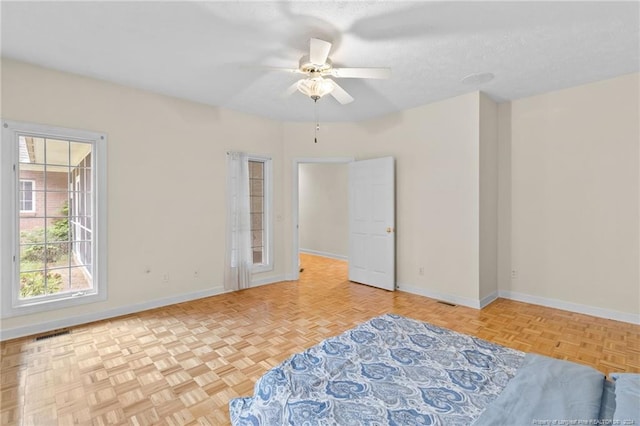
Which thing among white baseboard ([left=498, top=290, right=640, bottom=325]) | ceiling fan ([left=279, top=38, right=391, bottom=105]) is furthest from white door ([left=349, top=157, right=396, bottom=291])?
ceiling fan ([left=279, top=38, right=391, bottom=105])

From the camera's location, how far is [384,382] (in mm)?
1404

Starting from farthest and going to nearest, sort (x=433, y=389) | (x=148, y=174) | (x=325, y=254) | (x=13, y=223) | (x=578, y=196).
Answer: (x=325, y=254) < (x=148, y=174) < (x=578, y=196) < (x=13, y=223) < (x=433, y=389)

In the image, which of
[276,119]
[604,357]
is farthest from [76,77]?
[604,357]

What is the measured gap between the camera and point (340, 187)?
729cm

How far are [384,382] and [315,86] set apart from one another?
7.93ft

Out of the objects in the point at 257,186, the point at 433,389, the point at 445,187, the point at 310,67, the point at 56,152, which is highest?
the point at 310,67

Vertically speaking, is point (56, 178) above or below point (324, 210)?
above

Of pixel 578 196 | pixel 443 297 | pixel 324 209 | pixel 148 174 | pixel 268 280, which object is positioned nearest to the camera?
pixel 578 196

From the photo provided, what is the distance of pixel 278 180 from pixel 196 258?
1.79 meters

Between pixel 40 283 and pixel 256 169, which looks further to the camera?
pixel 256 169

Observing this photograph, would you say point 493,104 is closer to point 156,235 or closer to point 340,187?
point 340,187

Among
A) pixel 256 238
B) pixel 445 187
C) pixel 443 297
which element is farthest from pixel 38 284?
pixel 445 187

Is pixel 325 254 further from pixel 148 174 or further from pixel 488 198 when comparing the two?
pixel 148 174

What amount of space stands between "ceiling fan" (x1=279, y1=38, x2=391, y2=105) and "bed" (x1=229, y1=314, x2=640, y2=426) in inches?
81.1
